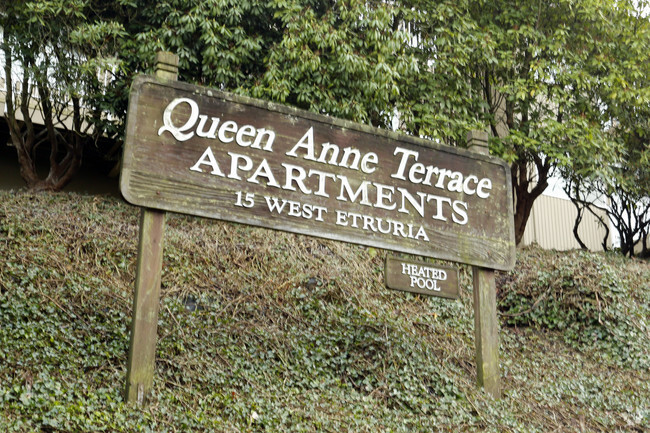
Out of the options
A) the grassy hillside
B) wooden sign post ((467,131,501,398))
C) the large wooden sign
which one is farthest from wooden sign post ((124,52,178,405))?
wooden sign post ((467,131,501,398))

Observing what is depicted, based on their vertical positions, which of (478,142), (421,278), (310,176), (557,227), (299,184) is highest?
(557,227)

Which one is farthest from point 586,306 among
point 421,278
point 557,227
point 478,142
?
point 557,227

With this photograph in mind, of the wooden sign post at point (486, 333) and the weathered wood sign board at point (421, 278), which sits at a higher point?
the weathered wood sign board at point (421, 278)

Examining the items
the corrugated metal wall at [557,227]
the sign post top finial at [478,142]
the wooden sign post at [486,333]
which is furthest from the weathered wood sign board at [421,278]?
the corrugated metal wall at [557,227]

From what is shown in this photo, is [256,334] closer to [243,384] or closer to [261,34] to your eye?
[243,384]

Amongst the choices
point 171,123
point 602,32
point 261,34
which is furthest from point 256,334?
point 602,32

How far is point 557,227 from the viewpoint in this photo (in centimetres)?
Answer: 1920

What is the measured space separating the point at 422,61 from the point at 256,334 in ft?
24.2

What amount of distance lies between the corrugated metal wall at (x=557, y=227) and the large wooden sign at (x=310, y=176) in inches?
412

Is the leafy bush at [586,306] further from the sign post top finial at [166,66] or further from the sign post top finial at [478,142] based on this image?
the sign post top finial at [166,66]

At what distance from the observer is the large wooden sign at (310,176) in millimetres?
6395

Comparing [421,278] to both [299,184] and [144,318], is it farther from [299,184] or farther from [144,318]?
[144,318]

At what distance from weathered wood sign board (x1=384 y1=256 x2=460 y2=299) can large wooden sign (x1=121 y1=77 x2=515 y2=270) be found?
0.15 metres

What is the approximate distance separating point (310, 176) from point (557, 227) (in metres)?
13.6
